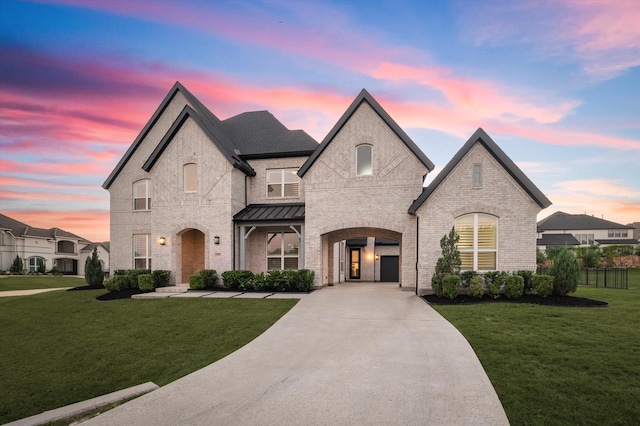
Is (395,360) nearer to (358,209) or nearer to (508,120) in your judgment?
(358,209)

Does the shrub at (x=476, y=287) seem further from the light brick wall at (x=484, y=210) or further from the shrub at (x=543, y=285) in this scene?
the shrub at (x=543, y=285)

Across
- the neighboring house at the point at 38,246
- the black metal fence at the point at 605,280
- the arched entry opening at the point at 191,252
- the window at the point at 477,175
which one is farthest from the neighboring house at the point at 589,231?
the neighboring house at the point at 38,246

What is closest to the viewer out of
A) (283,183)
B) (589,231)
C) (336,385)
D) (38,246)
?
(336,385)

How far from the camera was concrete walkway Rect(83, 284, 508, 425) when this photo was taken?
4.43 meters

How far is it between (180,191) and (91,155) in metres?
7.24

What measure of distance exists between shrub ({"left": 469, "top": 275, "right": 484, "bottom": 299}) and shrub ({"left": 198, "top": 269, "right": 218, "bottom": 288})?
1240 centimetres

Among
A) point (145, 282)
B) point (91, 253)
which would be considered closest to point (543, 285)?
point (145, 282)

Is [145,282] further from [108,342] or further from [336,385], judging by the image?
[336,385]

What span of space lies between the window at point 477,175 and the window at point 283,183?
967 centimetres

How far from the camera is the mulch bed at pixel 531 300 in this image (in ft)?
38.3

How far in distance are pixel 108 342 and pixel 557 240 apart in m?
66.0

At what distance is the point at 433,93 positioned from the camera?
17.1 meters

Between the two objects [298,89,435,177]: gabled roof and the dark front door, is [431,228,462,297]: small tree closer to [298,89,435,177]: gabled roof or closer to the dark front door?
[298,89,435,177]: gabled roof

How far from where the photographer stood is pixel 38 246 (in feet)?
145
